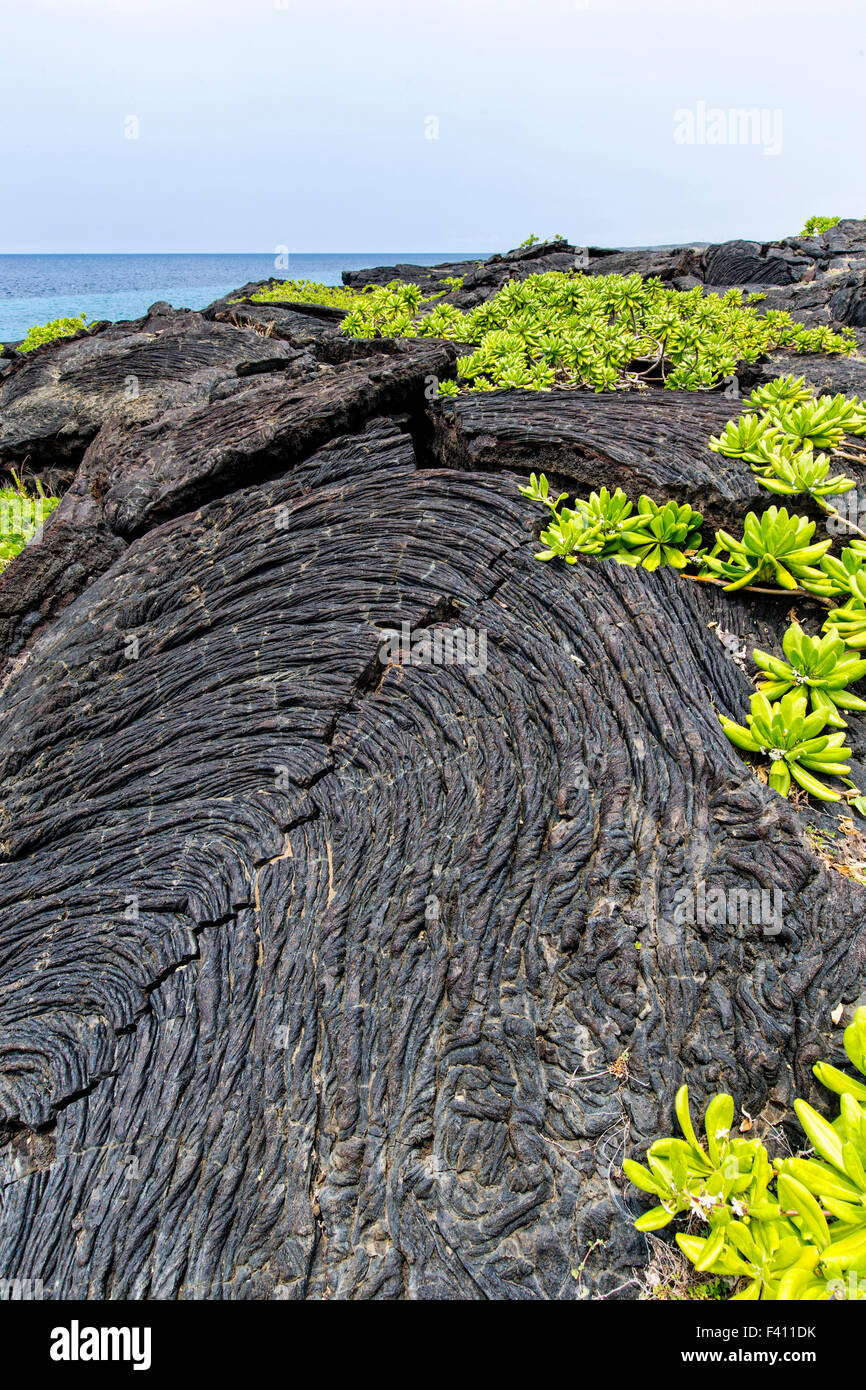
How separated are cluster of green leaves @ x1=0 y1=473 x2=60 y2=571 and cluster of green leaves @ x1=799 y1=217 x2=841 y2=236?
1444 inches

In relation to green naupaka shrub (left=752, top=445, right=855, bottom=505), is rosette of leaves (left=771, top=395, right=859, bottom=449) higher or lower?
higher

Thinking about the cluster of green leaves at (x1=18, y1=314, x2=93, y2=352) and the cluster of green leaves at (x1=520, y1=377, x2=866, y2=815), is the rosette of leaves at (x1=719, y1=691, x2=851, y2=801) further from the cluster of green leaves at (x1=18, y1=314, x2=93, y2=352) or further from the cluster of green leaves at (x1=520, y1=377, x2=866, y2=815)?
the cluster of green leaves at (x1=18, y1=314, x2=93, y2=352)

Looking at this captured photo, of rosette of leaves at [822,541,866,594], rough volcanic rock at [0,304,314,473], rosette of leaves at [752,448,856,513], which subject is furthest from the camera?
rough volcanic rock at [0,304,314,473]

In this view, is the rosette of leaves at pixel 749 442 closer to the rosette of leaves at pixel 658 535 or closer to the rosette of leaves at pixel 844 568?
the rosette of leaves at pixel 658 535

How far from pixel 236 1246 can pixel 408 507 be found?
5013 mm

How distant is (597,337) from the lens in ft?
26.5

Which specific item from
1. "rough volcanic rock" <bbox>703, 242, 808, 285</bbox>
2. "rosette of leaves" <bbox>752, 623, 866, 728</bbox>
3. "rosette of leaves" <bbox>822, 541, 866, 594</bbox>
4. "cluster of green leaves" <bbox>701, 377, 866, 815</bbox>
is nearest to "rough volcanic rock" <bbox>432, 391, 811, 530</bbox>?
"cluster of green leaves" <bbox>701, 377, 866, 815</bbox>

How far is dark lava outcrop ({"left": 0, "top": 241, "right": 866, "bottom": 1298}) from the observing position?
10.3 feet

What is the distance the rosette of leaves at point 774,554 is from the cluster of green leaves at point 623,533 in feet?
1.03

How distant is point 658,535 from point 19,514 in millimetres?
10719

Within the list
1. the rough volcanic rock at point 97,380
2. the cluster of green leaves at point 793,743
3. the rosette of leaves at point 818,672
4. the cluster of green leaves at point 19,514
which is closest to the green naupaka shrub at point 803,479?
the rosette of leaves at point 818,672

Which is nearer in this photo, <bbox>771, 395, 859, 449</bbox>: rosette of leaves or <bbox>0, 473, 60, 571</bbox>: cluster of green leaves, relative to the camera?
<bbox>771, 395, 859, 449</bbox>: rosette of leaves

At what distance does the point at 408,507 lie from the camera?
19.7 ft

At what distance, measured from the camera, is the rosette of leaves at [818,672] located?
4.07 metres
